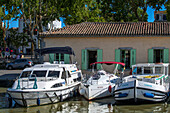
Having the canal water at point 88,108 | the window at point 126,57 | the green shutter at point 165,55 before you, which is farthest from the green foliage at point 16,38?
the canal water at point 88,108

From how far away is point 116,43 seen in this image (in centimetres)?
2445

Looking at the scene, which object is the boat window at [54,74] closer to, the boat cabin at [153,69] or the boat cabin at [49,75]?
the boat cabin at [49,75]

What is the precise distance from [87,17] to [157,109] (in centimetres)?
2554

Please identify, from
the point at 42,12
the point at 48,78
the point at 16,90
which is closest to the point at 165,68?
the point at 48,78

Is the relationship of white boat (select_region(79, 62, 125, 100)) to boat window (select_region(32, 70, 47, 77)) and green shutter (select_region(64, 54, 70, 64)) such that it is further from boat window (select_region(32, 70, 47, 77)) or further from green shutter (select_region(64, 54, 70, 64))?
green shutter (select_region(64, 54, 70, 64))

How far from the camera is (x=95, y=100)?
17.0 meters

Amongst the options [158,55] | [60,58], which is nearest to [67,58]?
[60,58]

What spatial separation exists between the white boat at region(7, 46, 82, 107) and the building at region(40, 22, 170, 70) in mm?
6241

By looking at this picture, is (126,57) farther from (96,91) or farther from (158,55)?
(96,91)

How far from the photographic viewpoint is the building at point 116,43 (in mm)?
23969

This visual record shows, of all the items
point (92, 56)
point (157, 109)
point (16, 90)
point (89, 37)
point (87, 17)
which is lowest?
point (157, 109)

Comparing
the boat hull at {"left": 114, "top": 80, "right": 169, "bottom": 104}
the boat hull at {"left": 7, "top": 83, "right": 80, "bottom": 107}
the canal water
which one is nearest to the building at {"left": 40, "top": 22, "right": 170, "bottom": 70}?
the canal water

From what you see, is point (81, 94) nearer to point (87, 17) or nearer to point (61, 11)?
point (61, 11)

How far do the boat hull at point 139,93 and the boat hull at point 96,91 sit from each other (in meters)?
1.45
